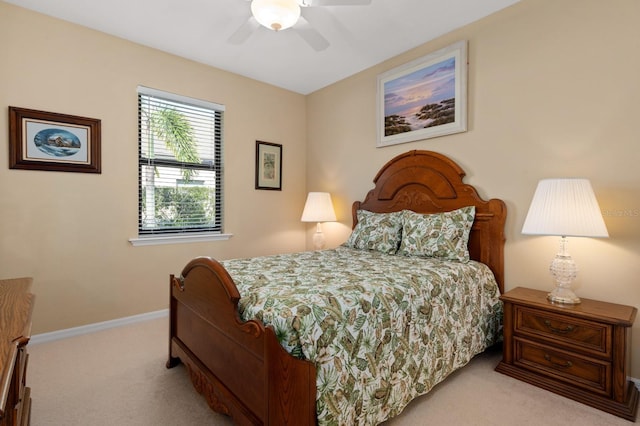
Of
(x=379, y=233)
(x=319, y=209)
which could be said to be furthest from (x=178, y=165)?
(x=379, y=233)

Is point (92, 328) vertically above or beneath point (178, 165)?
beneath

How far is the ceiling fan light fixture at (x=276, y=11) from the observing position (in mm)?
1913

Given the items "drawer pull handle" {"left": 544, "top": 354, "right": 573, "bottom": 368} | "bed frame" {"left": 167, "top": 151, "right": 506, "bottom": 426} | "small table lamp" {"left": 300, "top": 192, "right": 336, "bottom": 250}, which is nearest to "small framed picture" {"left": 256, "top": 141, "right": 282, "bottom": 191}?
"small table lamp" {"left": 300, "top": 192, "right": 336, "bottom": 250}

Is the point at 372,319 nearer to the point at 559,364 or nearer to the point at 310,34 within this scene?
the point at 559,364

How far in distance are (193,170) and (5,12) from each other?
1.82m

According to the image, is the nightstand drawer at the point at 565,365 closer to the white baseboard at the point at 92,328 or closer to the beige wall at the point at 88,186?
the beige wall at the point at 88,186

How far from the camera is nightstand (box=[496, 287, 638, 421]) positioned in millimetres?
1761

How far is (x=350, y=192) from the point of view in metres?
3.85

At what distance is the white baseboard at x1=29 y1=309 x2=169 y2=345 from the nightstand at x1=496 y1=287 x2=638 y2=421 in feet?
10.2

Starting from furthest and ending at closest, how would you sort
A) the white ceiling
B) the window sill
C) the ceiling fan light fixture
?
1. the window sill
2. the white ceiling
3. the ceiling fan light fixture

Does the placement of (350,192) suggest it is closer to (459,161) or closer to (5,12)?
(459,161)

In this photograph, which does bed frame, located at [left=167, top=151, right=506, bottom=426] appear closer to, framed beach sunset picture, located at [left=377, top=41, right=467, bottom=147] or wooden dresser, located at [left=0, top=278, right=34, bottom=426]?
framed beach sunset picture, located at [left=377, top=41, right=467, bottom=147]

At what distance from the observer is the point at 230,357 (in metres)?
1.56

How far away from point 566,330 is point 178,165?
139 inches
